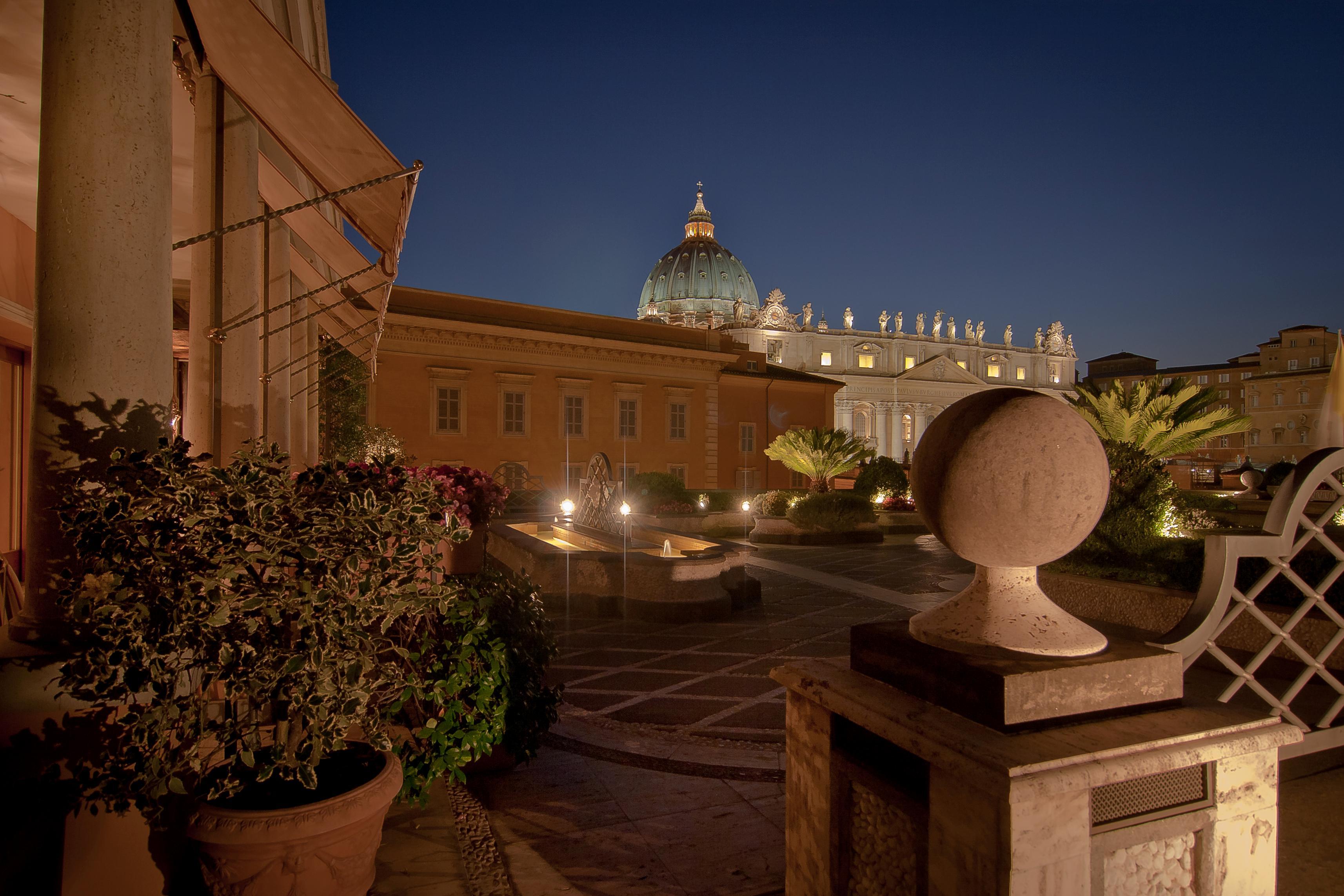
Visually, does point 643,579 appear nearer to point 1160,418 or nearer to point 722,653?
point 722,653

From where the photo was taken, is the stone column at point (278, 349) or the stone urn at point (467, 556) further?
the stone urn at point (467, 556)

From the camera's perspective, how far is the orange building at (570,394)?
75.5 feet

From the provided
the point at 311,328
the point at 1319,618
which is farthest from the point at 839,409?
the point at 1319,618

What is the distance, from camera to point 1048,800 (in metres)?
1.64

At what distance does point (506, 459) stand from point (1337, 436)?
21207 mm

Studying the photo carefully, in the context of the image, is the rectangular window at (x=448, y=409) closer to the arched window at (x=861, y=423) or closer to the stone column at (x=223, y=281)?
the stone column at (x=223, y=281)

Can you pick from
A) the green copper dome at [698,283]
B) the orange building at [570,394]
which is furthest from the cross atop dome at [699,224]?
the orange building at [570,394]

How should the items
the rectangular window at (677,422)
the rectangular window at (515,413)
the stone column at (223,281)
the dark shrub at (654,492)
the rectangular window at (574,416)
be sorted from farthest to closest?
1. the rectangular window at (677,422)
2. the rectangular window at (574,416)
3. the rectangular window at (515,413)
4. the dark shrub at (654,492)
5. the stone column at (223,281)

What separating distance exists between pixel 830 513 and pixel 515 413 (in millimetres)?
12326

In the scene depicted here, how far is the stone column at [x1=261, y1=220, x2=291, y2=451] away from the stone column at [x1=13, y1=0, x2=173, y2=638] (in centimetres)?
479

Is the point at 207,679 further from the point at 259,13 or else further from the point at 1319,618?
the point at 1319,618

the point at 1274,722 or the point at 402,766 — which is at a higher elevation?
the point at 1274,722

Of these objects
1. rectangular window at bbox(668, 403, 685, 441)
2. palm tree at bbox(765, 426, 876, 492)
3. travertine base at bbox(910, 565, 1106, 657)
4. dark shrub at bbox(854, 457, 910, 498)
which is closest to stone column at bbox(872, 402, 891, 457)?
rectangular window at bbox(668, 403, 685, 441)

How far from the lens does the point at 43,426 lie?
2.49 meters
